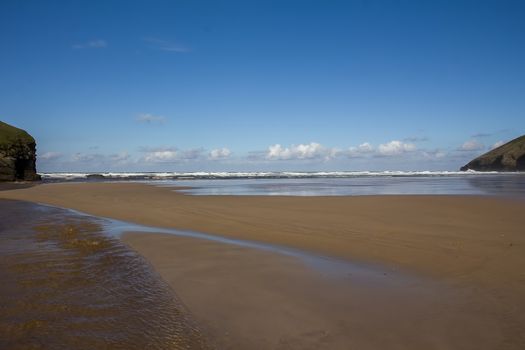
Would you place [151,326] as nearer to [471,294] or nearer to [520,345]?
[520,345]

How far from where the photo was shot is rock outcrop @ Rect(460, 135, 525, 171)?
90.8m

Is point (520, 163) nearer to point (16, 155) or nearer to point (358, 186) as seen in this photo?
point (358, 186)

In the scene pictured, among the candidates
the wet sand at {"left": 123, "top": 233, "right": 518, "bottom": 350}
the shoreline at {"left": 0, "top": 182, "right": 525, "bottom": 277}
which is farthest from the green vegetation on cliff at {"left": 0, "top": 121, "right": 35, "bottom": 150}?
the wet sand at {"left": 123, "top": 233, "right": 518, "bottom": 350}

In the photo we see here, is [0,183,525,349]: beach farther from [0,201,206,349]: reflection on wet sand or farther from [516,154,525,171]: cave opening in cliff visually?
[516,154,525,171]: cave opening in cliff

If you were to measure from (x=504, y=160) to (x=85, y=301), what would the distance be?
110201mm

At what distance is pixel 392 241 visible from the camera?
28.4 ft

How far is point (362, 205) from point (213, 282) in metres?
11.3

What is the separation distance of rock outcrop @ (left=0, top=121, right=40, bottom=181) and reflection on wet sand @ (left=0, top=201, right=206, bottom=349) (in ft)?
130

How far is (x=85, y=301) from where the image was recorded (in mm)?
4871

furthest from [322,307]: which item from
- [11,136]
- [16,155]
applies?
[11,136]

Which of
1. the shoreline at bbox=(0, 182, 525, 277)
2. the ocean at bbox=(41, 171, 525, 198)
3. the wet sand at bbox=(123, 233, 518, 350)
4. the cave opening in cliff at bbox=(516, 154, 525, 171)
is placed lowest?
the wet sand at bbox=(123, 233, 518, 350)

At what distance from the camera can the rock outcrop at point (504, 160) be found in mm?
90750

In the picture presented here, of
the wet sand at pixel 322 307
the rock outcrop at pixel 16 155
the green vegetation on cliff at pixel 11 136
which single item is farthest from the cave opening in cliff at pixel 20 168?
the wet sand at pixel 322 307

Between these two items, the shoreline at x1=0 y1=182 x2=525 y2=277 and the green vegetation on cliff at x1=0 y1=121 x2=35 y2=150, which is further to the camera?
the green vegetation on cliff at x1=0 y1=121 x2=35 y2=150
